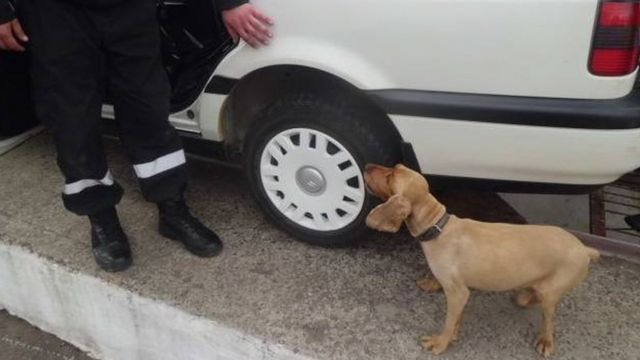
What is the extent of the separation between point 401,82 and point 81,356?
6.04 ft

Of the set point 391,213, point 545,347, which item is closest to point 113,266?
point 391,213

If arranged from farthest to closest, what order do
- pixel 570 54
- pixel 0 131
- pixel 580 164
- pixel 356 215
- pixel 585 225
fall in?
pixel 585 225 → pixel 0 131 → pixel 356 215 → pixel 580 164 → pixel 570 54

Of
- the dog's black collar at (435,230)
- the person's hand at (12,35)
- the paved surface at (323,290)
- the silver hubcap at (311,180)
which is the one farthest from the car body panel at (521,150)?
the person's hand at (12,35)

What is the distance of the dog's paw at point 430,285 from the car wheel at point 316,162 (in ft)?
1.06

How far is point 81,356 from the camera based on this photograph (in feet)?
9.03

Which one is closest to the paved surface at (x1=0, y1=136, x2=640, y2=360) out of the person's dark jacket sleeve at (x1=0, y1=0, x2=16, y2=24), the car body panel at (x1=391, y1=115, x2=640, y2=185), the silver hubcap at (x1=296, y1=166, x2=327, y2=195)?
the silver hubcap at (x1=296, y1=166, x2=327, y2=195)

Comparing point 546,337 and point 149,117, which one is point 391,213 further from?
point 149,117

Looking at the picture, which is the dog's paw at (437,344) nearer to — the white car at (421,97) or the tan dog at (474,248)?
the tan dog at (474,248)

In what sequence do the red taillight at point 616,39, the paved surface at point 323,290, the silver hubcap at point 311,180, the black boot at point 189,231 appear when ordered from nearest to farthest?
the red taillight at point 616,39 → the paved surface at point 323,290 → the silver hubcap at point 311,180 → the black boot at point 189,231

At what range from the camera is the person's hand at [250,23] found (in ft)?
7.53

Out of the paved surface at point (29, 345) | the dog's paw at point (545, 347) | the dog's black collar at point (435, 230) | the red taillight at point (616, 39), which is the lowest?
the paved surface at point (29, 345)

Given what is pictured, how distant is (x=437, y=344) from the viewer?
2.15 meters

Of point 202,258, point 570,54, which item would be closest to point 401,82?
point 570,54

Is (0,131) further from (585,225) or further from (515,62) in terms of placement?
(585,225)
